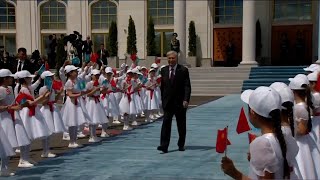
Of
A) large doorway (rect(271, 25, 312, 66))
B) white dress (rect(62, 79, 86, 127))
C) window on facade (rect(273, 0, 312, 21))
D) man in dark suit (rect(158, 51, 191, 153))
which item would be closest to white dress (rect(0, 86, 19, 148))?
white dress (rect(62, 79, 86, 127))

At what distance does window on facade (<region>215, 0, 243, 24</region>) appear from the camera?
3088 cm

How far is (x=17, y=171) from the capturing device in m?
7.91

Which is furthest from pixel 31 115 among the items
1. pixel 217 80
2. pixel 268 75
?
pixel 268 75

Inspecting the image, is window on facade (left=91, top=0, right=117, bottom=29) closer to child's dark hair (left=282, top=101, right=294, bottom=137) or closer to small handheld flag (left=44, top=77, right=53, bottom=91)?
small handheld flag (left=44, top=77, right=53, bottom=91)

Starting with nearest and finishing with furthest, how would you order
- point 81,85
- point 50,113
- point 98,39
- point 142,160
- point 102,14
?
point 142,160 < point 50,113 < point 81,85 < point 102,14 < point 98,39

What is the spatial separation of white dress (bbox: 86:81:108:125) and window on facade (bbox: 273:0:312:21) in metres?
22.2

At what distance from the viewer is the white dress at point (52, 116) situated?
9242 millimetres

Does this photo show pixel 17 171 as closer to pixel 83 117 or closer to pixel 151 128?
pixel 83 117

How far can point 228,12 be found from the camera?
31.4 m

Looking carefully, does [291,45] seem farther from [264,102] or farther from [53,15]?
[264,102]

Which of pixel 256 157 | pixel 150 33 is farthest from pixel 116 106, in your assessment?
pixel 150 33

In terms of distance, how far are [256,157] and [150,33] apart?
27177 mm

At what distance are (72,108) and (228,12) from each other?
22945 mm

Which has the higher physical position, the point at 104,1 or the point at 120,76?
the point at 104,1
